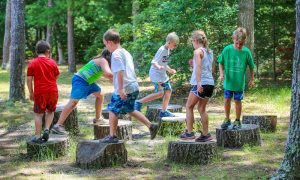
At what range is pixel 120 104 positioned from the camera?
7137mm

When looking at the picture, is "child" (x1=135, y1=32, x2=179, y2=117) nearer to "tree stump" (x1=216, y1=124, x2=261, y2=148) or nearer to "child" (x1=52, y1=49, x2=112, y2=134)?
"child" (x1=52, y1=49, x2=112, y2=134)

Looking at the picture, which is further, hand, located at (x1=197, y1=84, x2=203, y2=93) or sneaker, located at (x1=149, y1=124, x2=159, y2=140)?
sneaker, located at (x1=149, y1=124, x2=159, y2=140)

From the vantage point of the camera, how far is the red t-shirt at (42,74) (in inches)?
303

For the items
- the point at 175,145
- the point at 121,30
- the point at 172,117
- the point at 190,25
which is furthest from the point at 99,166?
the point at 121,30

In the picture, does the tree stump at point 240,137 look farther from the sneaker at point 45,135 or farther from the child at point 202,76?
the sneaker at point 45,135

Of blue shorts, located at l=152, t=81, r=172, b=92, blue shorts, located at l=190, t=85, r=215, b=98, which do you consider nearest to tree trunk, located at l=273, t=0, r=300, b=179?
blue shorts, located at l=190, t=85, r=215, b=98

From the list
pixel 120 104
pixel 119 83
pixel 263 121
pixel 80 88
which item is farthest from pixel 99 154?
pixel 263 121

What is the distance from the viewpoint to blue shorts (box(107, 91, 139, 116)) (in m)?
7.10

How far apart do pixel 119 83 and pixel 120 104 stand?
40 centimetres

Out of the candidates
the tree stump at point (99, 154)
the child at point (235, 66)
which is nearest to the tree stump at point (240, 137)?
the child at point (235, 66)

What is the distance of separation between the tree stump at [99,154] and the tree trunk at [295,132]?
229 centimetres

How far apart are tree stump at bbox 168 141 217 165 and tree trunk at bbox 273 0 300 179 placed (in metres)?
1.45

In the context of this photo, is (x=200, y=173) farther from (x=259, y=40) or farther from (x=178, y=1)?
(x=259, y=40)

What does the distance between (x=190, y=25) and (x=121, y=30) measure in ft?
12.3
